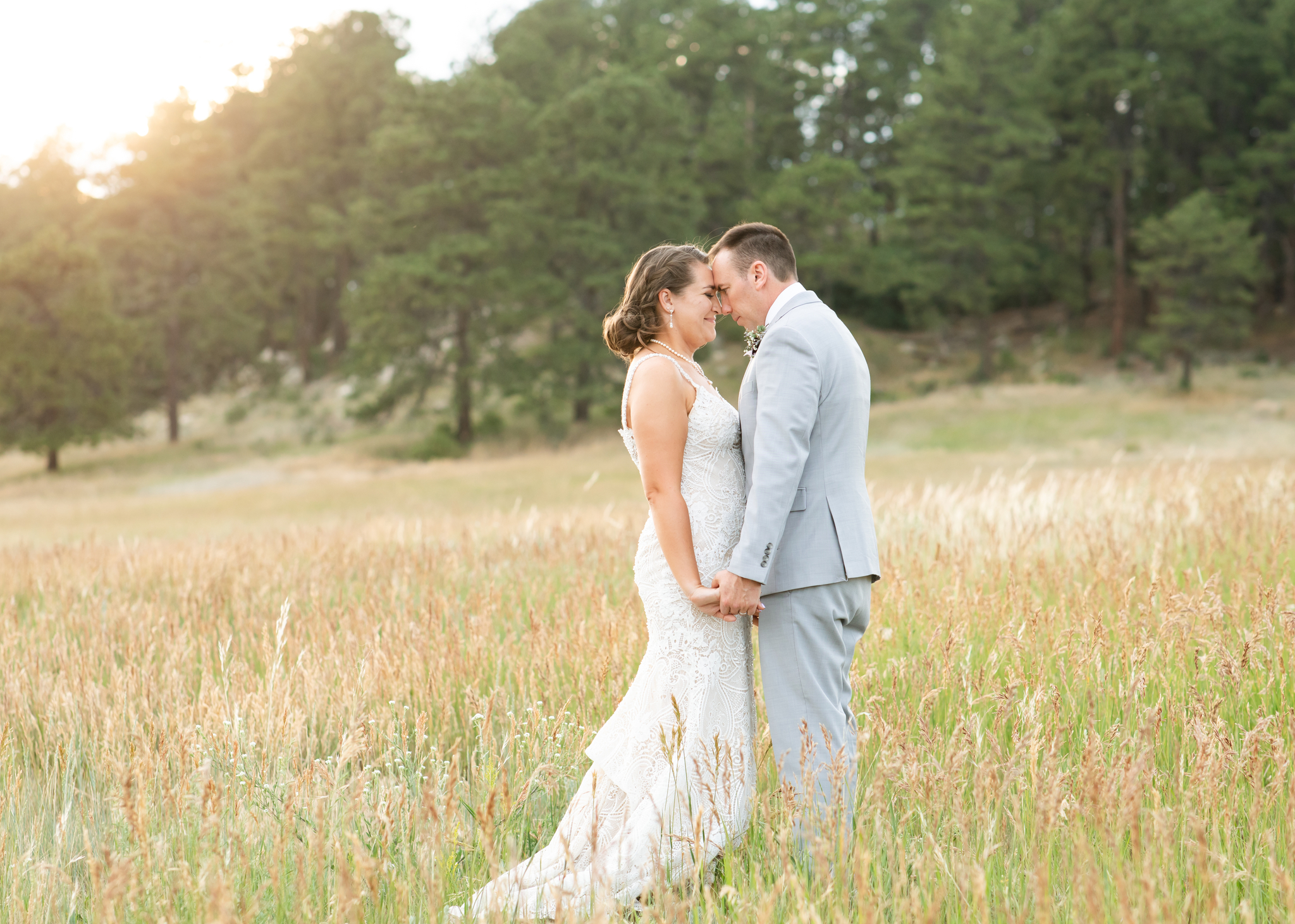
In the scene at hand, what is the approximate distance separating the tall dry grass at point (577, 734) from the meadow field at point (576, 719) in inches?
1.0

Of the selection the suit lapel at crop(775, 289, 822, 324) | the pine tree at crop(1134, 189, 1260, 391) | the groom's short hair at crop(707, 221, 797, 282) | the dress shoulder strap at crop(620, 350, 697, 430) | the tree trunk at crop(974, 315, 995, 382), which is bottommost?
the dress shoulder strap at crop(620, 350, 697, 430)

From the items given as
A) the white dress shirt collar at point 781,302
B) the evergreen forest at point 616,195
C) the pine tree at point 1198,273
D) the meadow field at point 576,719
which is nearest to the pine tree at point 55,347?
the evergreen forest at point 616,195

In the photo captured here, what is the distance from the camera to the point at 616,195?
32.9 meters

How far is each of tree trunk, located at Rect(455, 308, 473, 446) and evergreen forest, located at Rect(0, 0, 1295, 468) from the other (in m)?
0.09

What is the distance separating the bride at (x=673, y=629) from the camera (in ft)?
9.40

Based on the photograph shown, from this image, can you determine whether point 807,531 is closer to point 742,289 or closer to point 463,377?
point 742,289

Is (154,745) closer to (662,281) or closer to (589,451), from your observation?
(662,281)

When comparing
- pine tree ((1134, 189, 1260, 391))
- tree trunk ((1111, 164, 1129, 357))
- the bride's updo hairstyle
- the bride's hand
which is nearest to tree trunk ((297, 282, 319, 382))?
pine tree ((1134, 189, 1260, 391))

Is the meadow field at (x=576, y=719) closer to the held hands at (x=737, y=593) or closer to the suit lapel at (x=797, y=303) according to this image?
the held hands at (x=737, y=593)

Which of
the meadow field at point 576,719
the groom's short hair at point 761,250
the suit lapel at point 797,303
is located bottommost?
the meadow field at point 576,719

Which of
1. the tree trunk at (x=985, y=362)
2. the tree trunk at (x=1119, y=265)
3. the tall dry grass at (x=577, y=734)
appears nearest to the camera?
the tall dry grass at (x=577, y=734)

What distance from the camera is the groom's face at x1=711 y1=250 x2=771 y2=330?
3135mm

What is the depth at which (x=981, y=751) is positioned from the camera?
3.22 metres

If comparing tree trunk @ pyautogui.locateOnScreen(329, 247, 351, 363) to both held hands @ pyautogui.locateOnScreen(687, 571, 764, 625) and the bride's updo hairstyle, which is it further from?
held hands @ pyautogui.locateOnScreen(687, 571, 764, 625)
